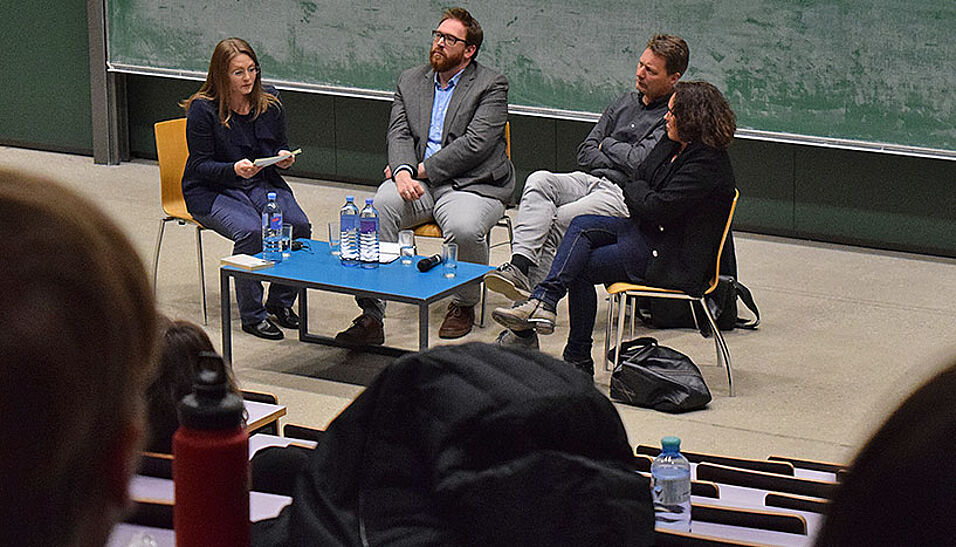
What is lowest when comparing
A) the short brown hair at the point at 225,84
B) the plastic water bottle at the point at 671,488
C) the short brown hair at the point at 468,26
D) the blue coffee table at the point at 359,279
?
Result: the blue coffee table at the point at 359,279

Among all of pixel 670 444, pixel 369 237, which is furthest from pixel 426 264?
pixel 670 444

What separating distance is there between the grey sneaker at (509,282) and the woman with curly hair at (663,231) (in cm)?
12

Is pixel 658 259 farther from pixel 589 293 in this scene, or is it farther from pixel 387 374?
pixel 387 374

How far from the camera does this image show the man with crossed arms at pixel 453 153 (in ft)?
19.5

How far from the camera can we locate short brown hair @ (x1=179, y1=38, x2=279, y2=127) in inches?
228

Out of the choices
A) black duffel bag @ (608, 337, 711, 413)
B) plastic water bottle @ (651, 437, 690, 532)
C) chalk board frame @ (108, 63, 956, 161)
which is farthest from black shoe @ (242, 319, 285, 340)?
plastic water bottle @ (651, 437, 690, 532)


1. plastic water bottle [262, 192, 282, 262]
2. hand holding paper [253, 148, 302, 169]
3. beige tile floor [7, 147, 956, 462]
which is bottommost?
beige tile floor [7, 147, 956, 462]

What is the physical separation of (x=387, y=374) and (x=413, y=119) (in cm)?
513

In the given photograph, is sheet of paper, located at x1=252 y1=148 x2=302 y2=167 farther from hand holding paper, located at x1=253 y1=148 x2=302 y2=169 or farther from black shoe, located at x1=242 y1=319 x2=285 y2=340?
black shoe, located at x1=242 y1=319 x2=285 y2=340

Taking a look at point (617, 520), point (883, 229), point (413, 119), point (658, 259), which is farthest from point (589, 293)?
point (617, 520)

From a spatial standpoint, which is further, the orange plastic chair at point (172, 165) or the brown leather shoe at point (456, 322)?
the orange plastic chair at point (172, 165)

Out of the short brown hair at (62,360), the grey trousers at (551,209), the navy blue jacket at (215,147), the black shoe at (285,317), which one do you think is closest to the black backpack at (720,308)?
the grey trousers at (551,209)

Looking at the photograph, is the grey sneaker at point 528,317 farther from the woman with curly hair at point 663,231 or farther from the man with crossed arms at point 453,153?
the man with crossed arms at point 453,153

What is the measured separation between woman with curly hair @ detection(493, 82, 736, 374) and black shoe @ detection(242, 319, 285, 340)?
1107 millimetres
